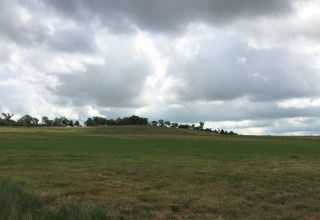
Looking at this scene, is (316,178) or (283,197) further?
(316,178)

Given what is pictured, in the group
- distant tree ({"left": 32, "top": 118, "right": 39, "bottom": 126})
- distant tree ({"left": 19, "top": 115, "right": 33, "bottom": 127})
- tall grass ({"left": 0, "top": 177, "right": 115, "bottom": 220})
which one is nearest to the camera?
tall grass ({"left": 0, "top": 177, "right": 115, "bottom": 220})

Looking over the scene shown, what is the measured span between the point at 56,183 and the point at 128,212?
5760mm

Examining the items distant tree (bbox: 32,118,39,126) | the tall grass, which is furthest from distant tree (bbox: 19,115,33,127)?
the tall grass

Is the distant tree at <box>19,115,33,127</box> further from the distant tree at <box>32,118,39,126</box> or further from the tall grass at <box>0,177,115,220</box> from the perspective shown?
the tall grass at <box>0,177,115,220</box>

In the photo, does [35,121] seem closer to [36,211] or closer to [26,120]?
[26,120]

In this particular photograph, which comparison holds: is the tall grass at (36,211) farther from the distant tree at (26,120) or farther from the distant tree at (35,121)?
the distant tree at (35,121)

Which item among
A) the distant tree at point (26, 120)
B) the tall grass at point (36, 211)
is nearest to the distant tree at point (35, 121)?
the distant tree at point (26, 120)

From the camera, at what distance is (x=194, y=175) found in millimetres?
14445

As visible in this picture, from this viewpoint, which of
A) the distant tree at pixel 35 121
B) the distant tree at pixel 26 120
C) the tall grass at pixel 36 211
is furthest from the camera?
the distant tree at pixel 35 121

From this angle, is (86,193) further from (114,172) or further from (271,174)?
(271,174)

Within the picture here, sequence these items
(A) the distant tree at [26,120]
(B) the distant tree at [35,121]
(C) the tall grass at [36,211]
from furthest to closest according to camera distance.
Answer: (B) the distant tree at [35,121] < (A) the distant tree at [26,120] < (C) the tall grass at [36,211]

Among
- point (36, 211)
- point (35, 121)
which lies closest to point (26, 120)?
point (35, 121)

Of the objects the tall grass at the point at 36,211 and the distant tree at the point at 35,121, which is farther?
the distant tree at the point at 35,121

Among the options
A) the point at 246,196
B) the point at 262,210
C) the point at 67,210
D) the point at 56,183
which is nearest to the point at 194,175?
the point at 246,196
